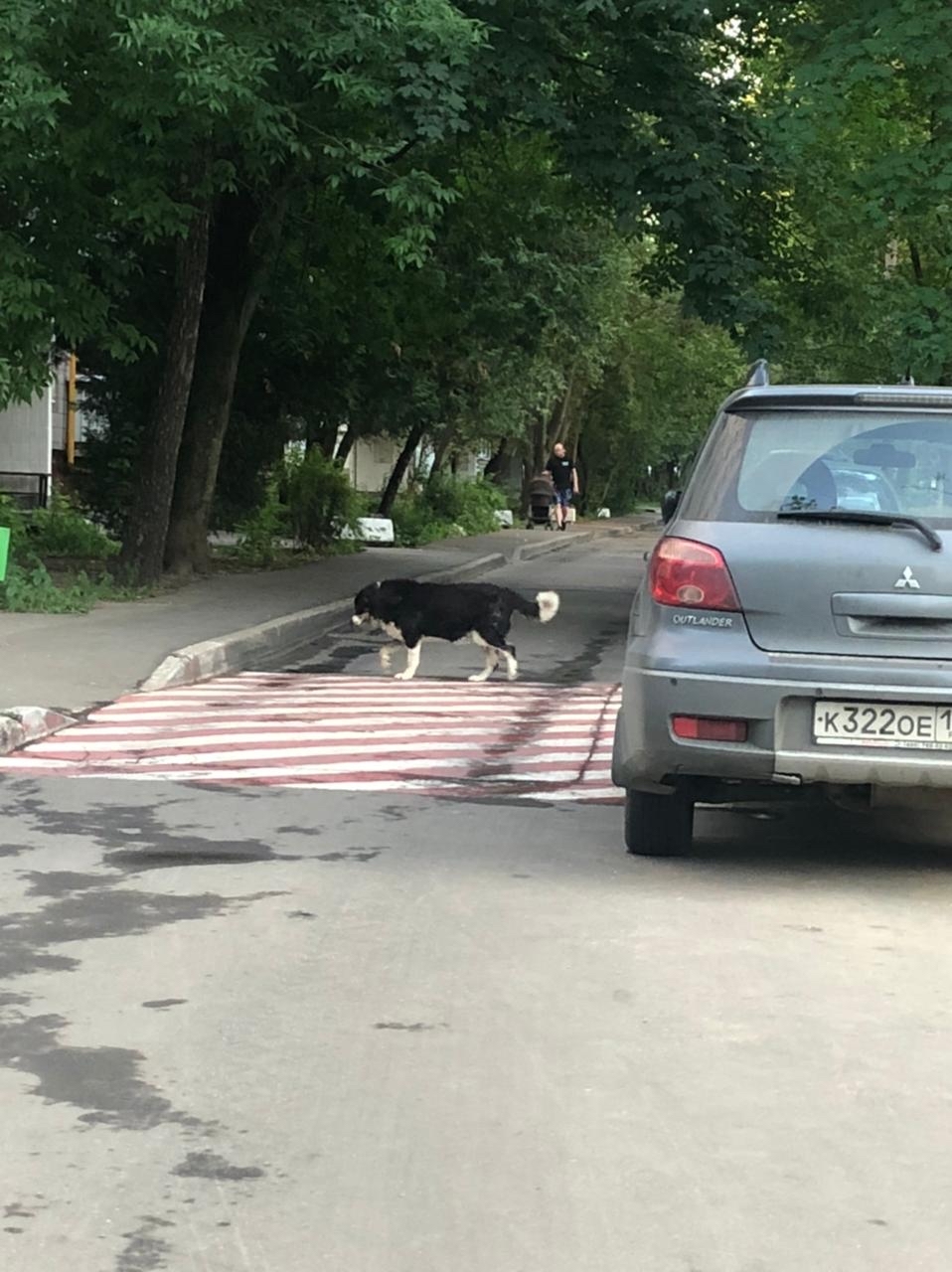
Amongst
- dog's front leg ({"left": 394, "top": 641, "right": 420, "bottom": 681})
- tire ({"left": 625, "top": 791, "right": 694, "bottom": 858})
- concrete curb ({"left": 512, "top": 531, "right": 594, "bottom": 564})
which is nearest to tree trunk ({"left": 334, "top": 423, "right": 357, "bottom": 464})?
concrete curb ({"left": 512, "top": 531, "right": 594, "bottom": 564})

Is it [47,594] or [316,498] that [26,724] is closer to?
[47,594]

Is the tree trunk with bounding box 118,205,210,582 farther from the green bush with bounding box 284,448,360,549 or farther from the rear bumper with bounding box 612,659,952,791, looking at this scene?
the rear bumper with bounding box 612,659,952,791

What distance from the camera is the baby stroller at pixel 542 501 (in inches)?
1896

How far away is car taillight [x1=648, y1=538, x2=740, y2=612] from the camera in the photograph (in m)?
7.43

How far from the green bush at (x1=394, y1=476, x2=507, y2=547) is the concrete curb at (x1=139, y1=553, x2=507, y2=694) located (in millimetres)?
17251

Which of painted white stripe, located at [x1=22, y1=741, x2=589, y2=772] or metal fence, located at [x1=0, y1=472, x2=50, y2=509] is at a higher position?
metal fence, located at [x1=0, y1=472, x2=50, y2=509]

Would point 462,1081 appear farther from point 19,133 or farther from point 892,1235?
point 19,133

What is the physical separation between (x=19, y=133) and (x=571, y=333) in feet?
66.8

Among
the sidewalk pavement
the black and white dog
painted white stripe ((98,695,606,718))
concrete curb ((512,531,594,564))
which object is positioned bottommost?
concrete curb ((512,531,594,564))

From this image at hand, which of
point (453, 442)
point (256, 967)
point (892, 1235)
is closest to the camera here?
point (892, 1235)

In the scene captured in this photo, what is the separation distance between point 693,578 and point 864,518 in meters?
0.65

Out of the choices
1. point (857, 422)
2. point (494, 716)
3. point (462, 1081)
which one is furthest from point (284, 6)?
point (462, 1081)

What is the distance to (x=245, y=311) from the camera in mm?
23516

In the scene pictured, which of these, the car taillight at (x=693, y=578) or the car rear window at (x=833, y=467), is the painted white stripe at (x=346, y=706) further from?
the car rear window at (x=833, y=467)
